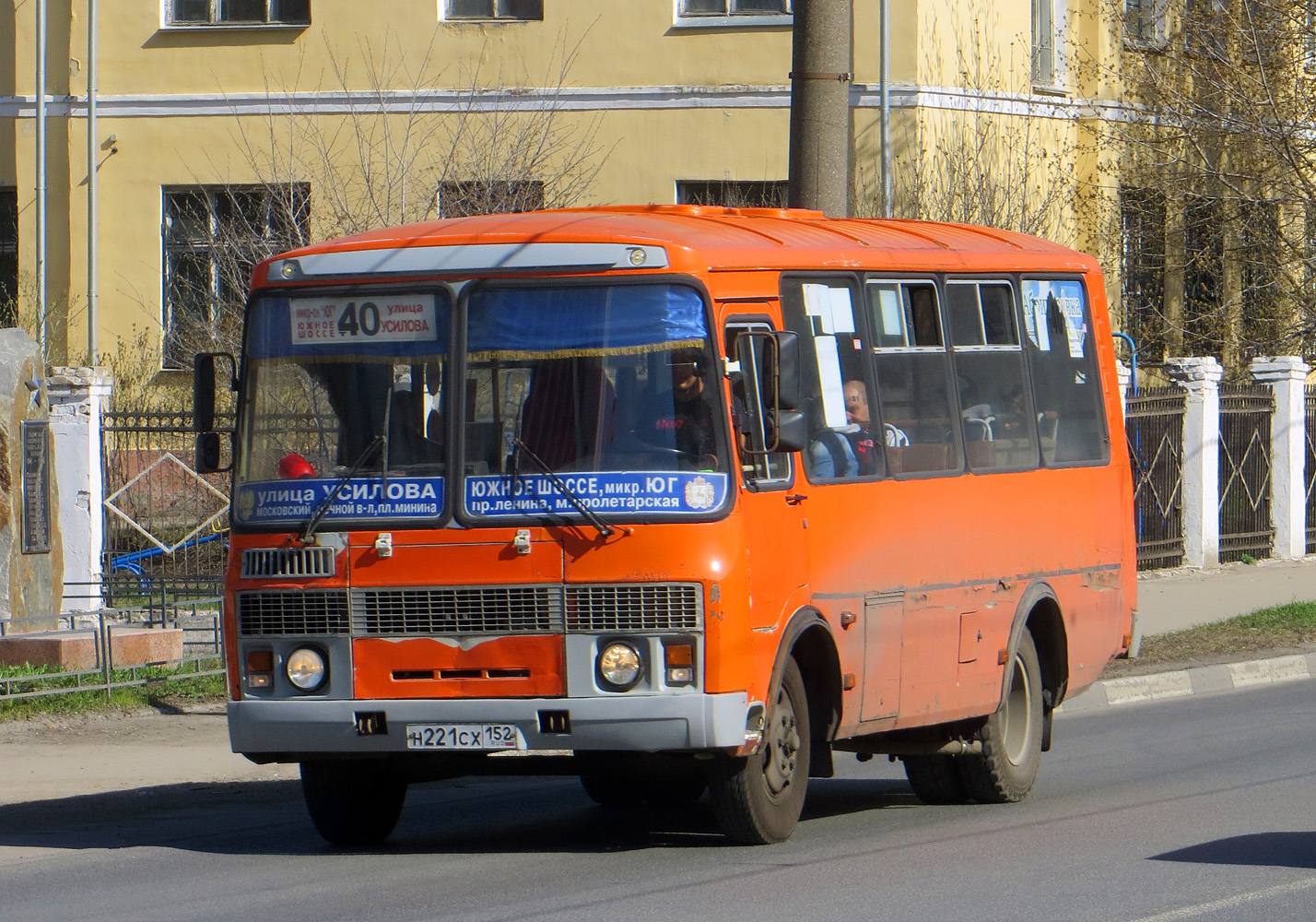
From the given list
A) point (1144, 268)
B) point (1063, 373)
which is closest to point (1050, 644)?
point (1063, 373)

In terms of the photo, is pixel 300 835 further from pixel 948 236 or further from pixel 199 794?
pixel 948 236

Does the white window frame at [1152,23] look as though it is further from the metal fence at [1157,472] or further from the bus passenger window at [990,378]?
the bus passenger window at [990,378]

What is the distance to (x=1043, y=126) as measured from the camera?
26.2 metres

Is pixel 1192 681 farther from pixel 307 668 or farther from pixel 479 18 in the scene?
pixel 479 18

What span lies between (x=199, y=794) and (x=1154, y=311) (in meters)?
20.5

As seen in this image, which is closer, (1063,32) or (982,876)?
(982,876)

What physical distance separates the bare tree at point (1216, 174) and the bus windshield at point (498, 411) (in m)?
19.8

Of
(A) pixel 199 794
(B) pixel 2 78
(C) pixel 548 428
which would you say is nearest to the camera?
(C) pixel 548 428

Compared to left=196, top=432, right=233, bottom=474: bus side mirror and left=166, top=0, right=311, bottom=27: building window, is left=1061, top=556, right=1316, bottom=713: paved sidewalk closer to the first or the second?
left=196, top=432, right=233, bottom=474: bus side mirror

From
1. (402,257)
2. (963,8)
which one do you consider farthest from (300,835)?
(963,8)

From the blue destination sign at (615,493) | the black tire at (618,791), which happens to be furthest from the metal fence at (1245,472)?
the blue destination sign at (615,493)

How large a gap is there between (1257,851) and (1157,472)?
15175 mm

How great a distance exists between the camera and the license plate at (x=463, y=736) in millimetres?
8133

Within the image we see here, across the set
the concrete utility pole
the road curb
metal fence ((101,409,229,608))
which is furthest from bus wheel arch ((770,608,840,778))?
metal fence ((101,409,229,608))
